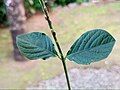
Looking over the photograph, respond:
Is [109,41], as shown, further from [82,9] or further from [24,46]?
[82,9]

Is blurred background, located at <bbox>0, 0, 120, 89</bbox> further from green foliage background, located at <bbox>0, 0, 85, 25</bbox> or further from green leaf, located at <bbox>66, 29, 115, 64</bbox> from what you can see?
green leaf, located at <bbox>66, 29, 115, 64</bbox>

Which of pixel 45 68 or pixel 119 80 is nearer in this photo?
pixel 119 80

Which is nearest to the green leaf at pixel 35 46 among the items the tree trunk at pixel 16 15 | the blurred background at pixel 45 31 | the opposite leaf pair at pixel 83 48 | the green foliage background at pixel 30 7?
the opposite leaf pair at pixel 83 48

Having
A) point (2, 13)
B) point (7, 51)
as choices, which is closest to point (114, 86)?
point (7, 51)

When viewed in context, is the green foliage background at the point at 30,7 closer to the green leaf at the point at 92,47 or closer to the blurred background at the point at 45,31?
the blurred background at the point at 45,31

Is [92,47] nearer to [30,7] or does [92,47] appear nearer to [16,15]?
[16,15]

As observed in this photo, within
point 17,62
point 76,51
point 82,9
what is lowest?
point 17,62

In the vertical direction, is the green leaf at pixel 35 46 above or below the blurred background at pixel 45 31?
above
